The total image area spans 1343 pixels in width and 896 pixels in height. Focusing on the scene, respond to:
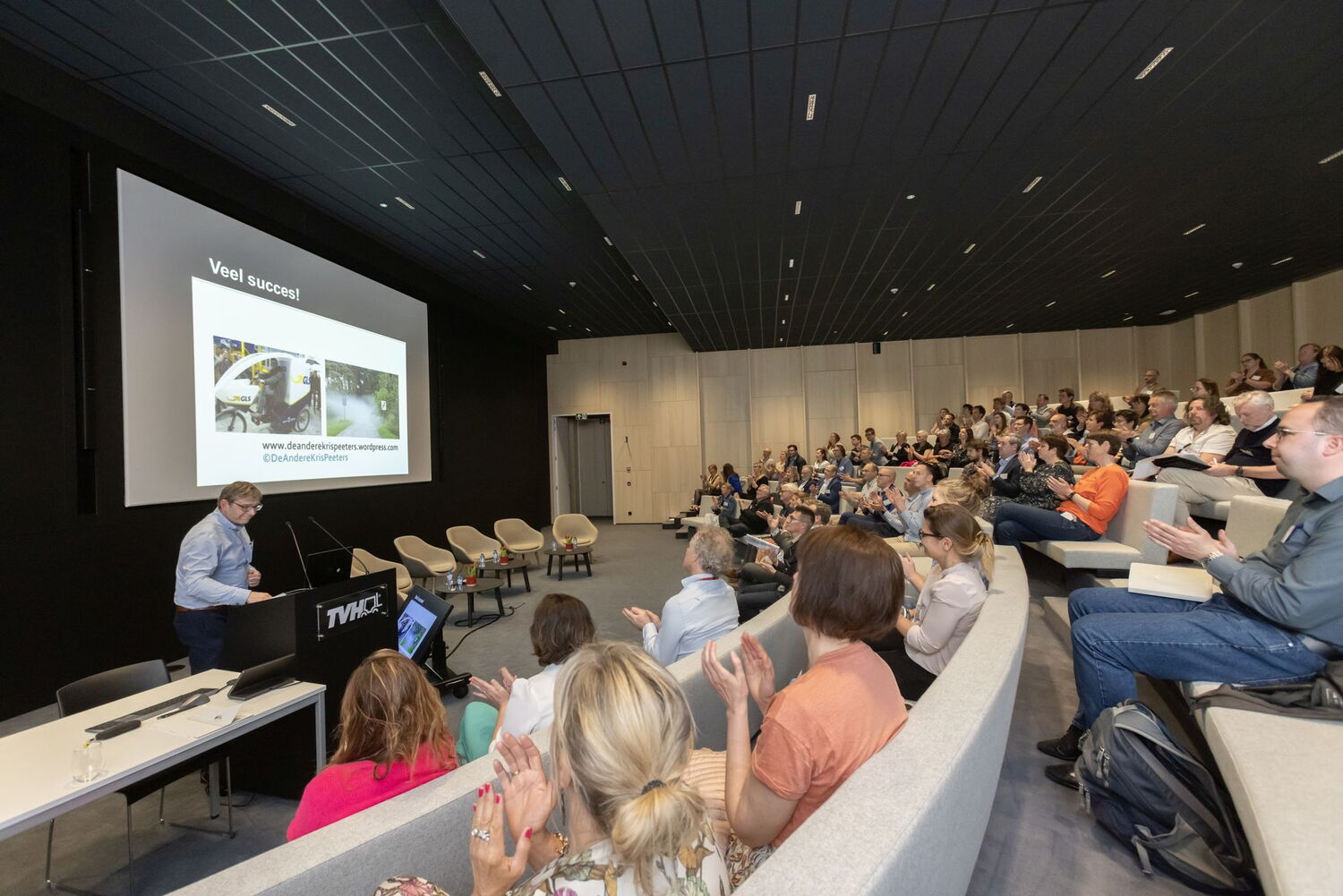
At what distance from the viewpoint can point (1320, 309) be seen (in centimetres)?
948

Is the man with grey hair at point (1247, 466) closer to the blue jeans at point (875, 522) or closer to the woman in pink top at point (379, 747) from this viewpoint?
the blue jeans at point (875, 522)

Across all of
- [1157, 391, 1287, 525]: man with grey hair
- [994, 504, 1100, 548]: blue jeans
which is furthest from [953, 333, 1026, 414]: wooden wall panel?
[994, 504, 1100, 548]: blue jeans

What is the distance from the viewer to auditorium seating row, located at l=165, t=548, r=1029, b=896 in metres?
0.79

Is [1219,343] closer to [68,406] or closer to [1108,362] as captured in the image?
[1108,362]

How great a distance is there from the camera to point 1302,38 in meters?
3.63

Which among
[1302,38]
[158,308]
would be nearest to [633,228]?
[158,308]

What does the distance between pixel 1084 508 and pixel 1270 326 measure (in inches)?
418

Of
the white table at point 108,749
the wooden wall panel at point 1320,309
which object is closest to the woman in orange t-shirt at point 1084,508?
the white table at point 108,749

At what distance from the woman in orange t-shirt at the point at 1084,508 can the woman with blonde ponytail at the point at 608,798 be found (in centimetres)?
382

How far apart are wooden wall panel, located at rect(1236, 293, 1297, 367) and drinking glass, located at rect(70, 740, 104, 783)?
1487 centimetres

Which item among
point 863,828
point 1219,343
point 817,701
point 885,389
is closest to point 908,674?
point 817,701

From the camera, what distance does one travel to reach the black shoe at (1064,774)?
6.65ft

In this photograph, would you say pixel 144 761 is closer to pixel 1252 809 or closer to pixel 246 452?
pixel 1252 809

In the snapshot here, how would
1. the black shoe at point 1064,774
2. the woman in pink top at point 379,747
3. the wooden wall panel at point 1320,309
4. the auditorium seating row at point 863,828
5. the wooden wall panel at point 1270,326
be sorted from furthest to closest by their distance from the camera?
the wooden wall panel at point 1270,326 → the wooden wall panel at point 1320,309 → the black shoe at point 1064,774 → the woman in pink top at point 379,747 → the auditorium seating row at point 863,828
